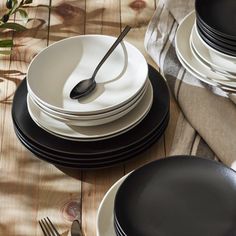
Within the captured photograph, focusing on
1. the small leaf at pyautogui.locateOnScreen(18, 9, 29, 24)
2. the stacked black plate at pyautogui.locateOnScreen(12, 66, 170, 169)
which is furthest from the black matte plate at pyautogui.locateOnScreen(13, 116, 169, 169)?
the small leaf at pyautogui.locateOnScreen(18, 9, 29, 24)

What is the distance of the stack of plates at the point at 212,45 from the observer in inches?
45.5

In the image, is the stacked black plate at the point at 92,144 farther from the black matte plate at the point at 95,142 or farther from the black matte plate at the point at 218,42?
the black matte plate at the point at 218,42

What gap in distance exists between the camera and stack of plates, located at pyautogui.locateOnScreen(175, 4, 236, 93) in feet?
3.79

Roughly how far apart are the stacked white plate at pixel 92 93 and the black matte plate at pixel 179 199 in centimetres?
17

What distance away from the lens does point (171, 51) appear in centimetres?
141

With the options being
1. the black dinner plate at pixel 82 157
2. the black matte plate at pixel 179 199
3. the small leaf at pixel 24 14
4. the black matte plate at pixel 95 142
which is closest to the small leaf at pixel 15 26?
the small leaf at pixel 24 14

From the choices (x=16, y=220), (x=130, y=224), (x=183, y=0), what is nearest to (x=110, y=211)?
(x=130, y=224)

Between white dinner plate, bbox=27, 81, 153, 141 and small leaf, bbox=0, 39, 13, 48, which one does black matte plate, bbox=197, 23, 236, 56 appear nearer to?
white dinner plate, bbox=27, 81, 153, 141

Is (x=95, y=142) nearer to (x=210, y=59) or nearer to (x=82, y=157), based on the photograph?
(x=82, y=157)

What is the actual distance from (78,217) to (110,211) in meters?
0.11

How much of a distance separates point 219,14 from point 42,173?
1.35 feet

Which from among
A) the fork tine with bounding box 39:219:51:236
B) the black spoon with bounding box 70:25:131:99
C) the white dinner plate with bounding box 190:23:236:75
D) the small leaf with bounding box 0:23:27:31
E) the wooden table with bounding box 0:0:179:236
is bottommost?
the wooden table with bounding box 0:0:179:236

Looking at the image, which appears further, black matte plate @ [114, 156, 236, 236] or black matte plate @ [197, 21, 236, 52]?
black matte plate @ [197, 21, 236, 52]

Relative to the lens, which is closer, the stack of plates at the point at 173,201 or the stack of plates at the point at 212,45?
the stack of plates at the point at 173,201
